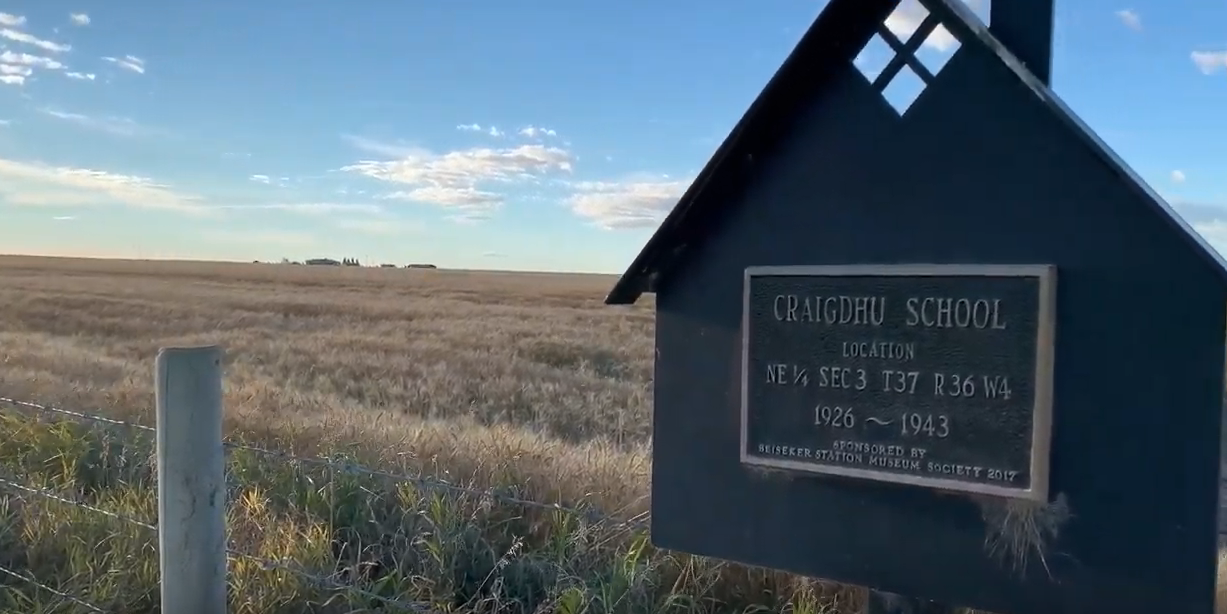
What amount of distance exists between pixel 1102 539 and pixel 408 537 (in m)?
2.88

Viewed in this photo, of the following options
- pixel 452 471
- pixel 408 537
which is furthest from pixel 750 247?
pixel 452 471

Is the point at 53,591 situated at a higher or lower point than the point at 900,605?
lower

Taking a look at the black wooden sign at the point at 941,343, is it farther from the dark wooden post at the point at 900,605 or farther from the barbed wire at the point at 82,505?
the barbed wire at the point at 82,505

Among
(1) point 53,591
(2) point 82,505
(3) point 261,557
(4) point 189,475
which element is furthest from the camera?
(2) point 82,505

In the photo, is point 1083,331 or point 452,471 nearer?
point 1083,331

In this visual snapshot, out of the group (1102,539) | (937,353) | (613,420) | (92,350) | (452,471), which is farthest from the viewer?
(92,350)

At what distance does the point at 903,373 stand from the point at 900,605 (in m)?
0.57

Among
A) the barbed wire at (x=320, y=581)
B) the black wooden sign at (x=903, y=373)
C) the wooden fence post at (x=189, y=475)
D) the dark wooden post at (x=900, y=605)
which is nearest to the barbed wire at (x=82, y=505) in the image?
the barbed wire at (x=320, y=581)

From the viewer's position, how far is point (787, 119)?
2389mm

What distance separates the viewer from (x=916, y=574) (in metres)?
2.28

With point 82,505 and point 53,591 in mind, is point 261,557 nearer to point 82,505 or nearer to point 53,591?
point 53,591

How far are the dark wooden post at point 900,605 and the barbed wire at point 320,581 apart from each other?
1.62 meters

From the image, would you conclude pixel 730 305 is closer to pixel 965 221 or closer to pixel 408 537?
pixel 965 221

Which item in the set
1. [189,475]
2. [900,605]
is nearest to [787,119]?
[900,605]
